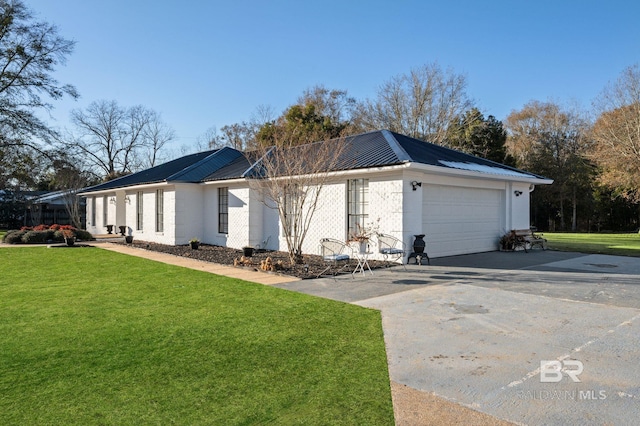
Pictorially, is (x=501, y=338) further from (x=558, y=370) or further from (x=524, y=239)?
(x=524, y=239)

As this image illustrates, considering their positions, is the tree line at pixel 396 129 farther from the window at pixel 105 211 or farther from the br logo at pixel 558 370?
the br logo at pixel 558 370

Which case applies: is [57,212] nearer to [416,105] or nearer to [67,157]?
[67,157]

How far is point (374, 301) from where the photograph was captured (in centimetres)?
744

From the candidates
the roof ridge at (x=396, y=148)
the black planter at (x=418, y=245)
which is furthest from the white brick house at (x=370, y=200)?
the black planter at (x=418, y=245)

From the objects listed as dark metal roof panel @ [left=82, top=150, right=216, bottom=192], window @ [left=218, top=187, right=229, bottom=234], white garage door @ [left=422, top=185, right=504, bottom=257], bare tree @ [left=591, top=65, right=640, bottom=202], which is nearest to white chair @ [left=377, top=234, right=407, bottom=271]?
white garage door @ [left=422, top=185, right=504, bottom=257]

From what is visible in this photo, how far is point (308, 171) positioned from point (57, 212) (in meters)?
31.9

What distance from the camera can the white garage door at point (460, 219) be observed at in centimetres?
1339

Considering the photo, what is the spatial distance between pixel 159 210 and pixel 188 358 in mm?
15886

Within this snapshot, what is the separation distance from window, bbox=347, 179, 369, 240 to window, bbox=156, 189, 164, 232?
9744mm

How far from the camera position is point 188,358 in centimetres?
462

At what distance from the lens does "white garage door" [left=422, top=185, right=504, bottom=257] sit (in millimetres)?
13391

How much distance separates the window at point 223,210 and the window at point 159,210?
3.35 metres

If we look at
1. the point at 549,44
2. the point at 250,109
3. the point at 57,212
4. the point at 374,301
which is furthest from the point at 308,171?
the point at 57,212

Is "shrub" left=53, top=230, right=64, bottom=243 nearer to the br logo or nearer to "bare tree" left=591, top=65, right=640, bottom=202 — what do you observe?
the br logo
